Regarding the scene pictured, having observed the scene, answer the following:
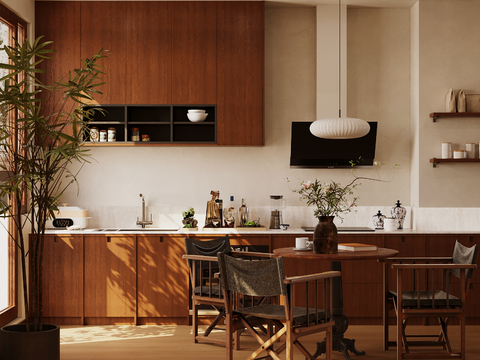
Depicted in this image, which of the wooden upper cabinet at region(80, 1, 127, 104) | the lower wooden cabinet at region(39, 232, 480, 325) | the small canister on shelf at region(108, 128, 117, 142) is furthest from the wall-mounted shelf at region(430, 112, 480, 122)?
the small canister on shelf at region(108, 128, 117, 142)

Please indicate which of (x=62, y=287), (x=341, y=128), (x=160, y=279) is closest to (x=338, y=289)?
(x=341, y=128)

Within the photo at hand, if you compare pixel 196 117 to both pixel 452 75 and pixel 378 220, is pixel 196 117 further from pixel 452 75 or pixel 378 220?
pixel 452 75

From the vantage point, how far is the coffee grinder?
5398 millimetres

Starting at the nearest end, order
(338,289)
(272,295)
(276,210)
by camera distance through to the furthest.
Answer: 1. (272,295)
2. (338,289)
3. (276,210)

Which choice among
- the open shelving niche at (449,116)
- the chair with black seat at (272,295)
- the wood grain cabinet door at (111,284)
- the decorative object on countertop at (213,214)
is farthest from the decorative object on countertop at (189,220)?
the open shelving niche at (449,116)

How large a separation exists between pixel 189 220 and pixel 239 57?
184 centimetres

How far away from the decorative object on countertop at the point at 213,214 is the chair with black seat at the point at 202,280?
626 millimetres

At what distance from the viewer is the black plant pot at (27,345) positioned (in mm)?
3355

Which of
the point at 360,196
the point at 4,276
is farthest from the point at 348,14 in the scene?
the point at 4,276

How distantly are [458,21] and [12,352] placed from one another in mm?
5250

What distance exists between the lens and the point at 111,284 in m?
4.93

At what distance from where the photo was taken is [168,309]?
4.94m

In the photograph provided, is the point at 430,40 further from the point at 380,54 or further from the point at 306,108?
the point at 306,108

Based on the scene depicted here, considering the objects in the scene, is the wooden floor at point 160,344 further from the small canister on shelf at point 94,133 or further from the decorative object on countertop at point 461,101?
the decorative object on countertop at point 461,101
